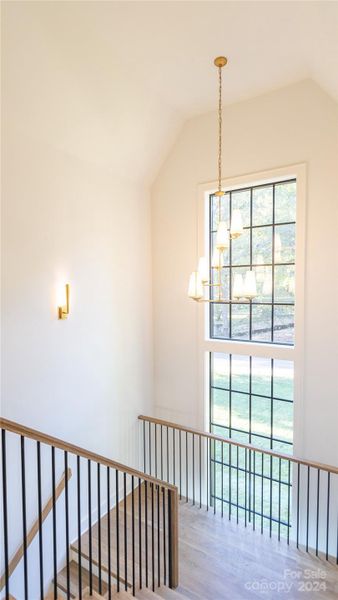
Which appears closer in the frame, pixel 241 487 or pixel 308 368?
pixel 308 368

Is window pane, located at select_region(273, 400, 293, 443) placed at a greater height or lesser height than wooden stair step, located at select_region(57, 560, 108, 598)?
greater

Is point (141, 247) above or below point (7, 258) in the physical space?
above

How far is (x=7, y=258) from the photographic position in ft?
10.8

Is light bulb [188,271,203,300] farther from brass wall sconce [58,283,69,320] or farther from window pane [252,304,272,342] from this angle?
window pane [252,304,272,342]

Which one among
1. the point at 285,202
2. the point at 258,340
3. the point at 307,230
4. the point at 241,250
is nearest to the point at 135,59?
the point at 285,202

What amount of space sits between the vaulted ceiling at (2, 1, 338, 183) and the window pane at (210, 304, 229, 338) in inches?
98.4

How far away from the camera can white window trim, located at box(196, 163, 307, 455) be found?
393 centimetres

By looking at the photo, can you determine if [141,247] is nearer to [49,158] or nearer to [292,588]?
[49,158]

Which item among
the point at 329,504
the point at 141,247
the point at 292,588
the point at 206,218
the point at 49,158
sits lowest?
the point at 292,588

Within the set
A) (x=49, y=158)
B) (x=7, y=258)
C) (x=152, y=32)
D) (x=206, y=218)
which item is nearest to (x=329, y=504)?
(x=206, y=218)

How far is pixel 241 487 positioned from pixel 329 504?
1187 mm

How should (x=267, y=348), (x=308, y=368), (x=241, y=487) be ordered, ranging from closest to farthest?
(x=308, y=368) < (x=267, y=348) < (x=241, y=487)

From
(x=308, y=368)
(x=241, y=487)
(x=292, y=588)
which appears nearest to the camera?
(x=292, y=588)

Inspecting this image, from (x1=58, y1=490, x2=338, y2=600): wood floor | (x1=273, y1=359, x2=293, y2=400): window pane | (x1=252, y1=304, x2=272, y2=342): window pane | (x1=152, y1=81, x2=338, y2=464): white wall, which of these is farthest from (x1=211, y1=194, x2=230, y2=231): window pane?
(x1=58, y1=490, x2=338, y2=600): wood floor
